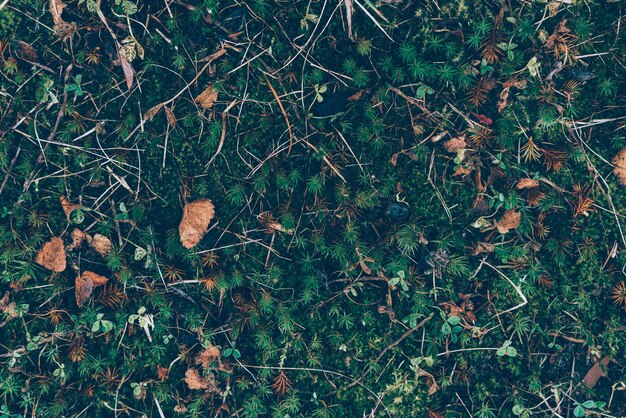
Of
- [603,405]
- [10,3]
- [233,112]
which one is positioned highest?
[10,3]

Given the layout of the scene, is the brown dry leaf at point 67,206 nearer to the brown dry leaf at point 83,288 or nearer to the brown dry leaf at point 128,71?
the brown dry leaf at point 83,288

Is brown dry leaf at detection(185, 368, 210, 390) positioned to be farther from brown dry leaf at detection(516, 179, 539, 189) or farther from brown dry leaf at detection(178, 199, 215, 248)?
brown dry leaf at detection(516, 179, 539, 189)

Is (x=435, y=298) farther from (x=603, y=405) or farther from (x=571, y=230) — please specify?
(x=603, y=405)

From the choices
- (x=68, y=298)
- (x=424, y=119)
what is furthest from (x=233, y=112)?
(x=68, y=298)

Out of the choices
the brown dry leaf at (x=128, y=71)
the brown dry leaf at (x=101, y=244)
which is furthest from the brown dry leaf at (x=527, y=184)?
the brown dry leaf at (x=101, y=244)

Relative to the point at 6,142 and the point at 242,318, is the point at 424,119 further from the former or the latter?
the point at 6,142

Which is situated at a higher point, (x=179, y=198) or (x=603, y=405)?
(x=179, y=198)
